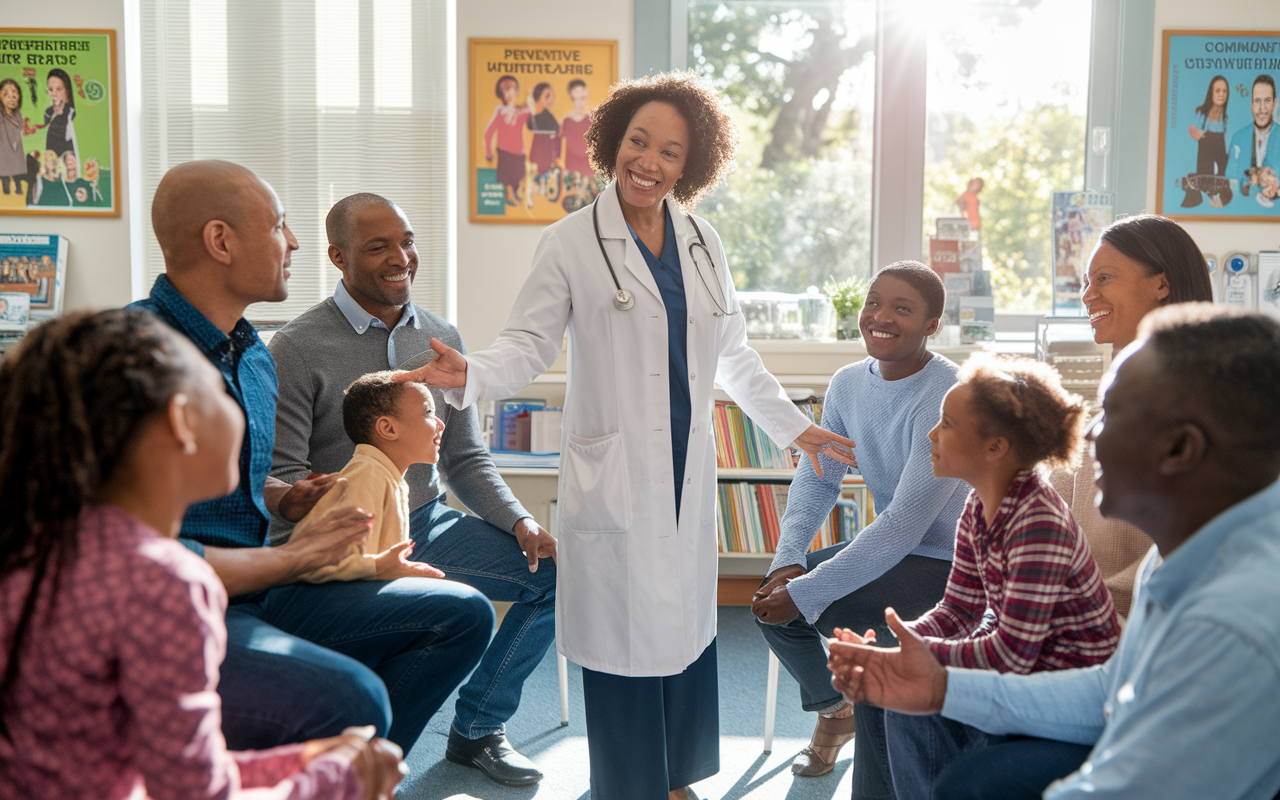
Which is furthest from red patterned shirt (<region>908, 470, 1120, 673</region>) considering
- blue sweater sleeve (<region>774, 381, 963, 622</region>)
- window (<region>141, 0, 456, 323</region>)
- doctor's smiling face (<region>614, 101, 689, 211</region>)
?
window (<region>141, 0, 456, 323</region>)

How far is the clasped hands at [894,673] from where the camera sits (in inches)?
51.3

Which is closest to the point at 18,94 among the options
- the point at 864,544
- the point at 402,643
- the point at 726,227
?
the point at 726,227

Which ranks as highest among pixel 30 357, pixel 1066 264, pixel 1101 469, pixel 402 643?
pixel 1066 264

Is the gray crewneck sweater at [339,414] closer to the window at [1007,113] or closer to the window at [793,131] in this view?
the window at [793,131]

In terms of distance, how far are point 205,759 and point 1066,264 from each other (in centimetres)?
350

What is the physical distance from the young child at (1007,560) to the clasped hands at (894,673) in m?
0.13

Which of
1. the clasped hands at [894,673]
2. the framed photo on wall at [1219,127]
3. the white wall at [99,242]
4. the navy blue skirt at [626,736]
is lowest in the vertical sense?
the navy blue skirt at [626,736]

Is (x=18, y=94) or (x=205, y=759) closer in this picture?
(x=205, y=759)

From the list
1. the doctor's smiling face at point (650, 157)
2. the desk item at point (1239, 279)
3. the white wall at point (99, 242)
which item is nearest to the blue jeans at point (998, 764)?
the doctor's smiling face at point (650, 157)

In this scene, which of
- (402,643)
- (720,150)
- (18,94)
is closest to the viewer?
(402,643)

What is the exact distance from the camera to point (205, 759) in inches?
35.3

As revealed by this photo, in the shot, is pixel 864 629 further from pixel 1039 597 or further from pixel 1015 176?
pixel 1015 176

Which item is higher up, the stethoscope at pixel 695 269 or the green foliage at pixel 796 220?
the green foliage at pixel 796 220

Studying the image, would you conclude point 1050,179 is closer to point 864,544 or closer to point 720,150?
point 720,150
